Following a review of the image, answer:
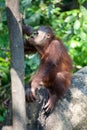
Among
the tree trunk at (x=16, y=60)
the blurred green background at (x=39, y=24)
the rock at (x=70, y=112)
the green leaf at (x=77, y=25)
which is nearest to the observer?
the tree trunk at (x=16, y=60)

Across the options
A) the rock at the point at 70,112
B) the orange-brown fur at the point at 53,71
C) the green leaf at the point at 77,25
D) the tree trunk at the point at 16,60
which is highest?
the tree trunk at the point at 16,60

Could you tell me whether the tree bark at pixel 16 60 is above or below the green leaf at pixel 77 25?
above

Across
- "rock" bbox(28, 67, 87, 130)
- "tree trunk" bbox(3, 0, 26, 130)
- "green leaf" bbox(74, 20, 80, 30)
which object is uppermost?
"tree trunk" bbox(3, 0, 26, 130)

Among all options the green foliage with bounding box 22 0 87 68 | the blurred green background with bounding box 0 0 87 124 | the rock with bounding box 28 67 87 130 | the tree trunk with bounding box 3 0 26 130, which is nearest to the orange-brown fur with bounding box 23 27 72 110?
the rock with bounding box 28 67 87 130

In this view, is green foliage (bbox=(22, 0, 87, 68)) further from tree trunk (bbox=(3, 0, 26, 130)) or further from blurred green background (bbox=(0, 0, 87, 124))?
tree trunk (bbox=(3, 0, 26, 130))

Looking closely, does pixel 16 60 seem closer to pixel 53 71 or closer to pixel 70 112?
pixel 53 71

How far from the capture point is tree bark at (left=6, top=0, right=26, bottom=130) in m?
2.00

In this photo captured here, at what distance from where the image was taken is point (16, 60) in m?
2.03

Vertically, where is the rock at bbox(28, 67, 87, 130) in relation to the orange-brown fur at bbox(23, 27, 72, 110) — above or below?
below

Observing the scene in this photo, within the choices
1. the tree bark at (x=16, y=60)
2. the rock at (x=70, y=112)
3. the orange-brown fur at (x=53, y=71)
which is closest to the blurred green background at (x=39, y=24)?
the orange-brown fur at (x=53, y=71)

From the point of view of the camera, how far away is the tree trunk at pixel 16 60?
2.00 m

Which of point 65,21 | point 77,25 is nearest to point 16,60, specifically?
point 77,25

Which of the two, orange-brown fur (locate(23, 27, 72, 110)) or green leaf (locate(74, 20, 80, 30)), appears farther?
green leaf (locate(74, 20, 80, 30))

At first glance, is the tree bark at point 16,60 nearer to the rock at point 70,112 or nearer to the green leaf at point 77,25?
the rock at point 70,112
